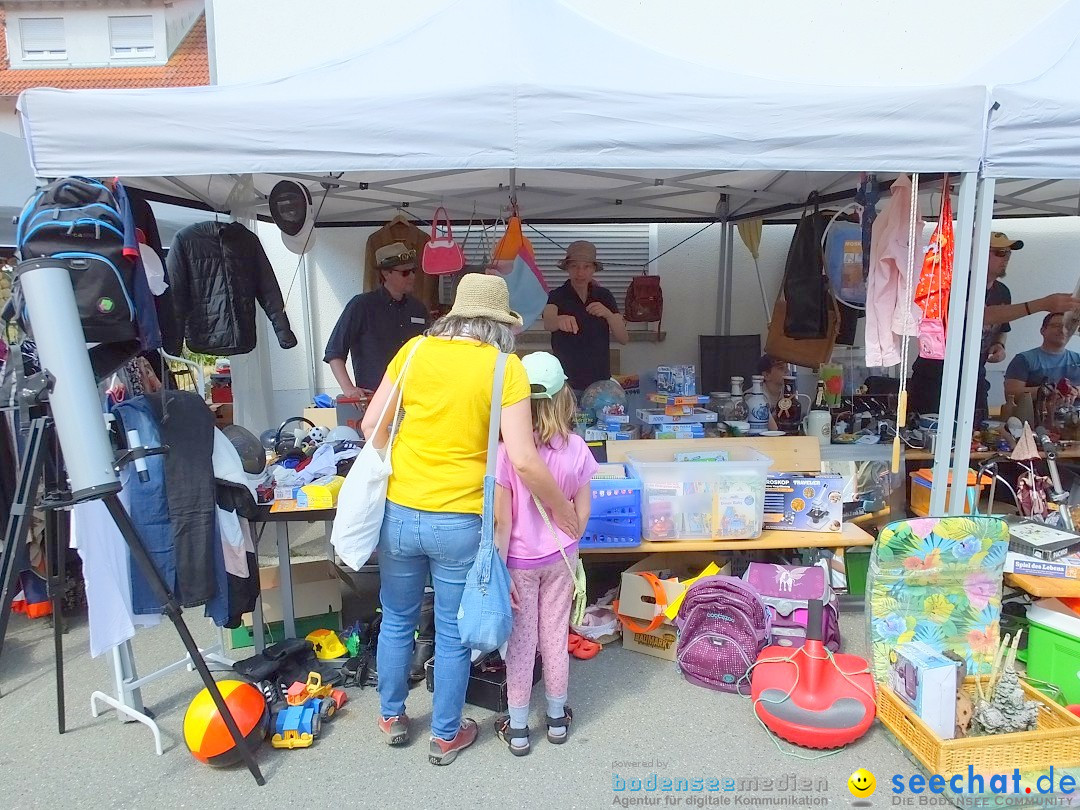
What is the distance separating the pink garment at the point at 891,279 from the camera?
300 cm

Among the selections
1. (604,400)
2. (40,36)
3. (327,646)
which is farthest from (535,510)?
(40,36)

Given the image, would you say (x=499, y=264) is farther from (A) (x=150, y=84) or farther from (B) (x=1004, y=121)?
(A) (x=150, y=84)

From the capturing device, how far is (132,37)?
14438 millimetres

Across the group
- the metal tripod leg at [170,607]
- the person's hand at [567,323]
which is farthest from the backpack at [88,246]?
the person's hand at [567,323]

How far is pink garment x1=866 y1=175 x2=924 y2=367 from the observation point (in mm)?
3004

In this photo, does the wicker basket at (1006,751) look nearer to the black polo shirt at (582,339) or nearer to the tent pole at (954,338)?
the tent pole at (954,338)

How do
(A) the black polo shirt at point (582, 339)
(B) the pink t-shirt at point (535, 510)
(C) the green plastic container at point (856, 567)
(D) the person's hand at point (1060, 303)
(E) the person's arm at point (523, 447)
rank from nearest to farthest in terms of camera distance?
(E) the person's arm at point (523, 447) < (B) the pink t-shirt at point (535, 510) < (C) the green plastic container at point (856, 567) < (D) the person's hand at point (1060, 303) < (A) the black polo shirt at point (582, 339)

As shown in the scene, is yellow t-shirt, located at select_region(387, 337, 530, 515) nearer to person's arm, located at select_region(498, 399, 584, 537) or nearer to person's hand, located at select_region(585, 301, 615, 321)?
person's arm, located at select_region(498, 399, 584, 537)

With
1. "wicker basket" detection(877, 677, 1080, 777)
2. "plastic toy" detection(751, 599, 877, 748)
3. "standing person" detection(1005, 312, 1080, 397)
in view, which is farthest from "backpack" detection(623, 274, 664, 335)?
"wicker basket" detection(877, 677, 1080, 777)

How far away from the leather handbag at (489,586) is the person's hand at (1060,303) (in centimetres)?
400

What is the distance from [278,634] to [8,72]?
1685 cm

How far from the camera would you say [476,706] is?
264 centimetres

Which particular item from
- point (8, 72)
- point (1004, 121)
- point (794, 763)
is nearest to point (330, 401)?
point (794, 763)

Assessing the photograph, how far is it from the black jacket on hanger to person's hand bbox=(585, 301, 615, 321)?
188 centimetres
